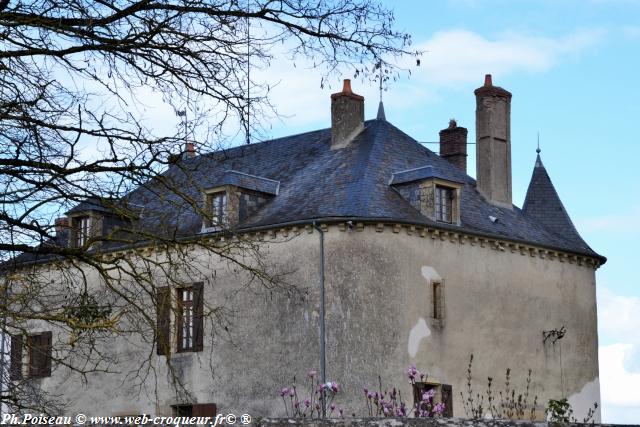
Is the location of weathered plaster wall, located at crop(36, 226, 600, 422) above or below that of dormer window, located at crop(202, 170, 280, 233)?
below

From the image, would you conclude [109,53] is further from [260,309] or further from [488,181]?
[488,181]

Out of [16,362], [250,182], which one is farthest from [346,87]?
[16,362]

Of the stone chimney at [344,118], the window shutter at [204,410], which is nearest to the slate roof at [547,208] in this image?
the stone chimney at [344,118]

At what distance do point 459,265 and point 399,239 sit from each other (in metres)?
1.72

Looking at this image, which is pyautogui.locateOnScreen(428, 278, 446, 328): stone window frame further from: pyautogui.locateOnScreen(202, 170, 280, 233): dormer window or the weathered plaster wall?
pyautogui.locateOnScreen(202, 170, 280, 233): dormer window

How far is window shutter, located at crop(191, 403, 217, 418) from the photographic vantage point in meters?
26.1

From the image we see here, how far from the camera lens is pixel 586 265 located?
95.5 ft

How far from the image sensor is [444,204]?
1047 inches

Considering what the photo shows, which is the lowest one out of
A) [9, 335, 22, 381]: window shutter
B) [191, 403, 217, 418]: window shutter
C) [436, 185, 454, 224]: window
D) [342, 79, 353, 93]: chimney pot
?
[191, 403, 217, 418]: window shutter

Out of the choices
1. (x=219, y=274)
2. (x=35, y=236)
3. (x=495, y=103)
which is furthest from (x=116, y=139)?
(x=495, y=103)

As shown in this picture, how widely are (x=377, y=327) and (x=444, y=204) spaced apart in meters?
3.44

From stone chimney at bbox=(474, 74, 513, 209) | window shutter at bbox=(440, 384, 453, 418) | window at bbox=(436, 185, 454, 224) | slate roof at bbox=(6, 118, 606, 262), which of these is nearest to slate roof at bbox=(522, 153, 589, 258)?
slate roof at bbox=(6, 118, 606, 262)

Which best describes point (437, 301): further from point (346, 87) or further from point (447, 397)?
point (346, 87)

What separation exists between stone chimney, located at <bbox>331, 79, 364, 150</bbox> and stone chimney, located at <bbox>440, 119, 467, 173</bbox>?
331 cm
